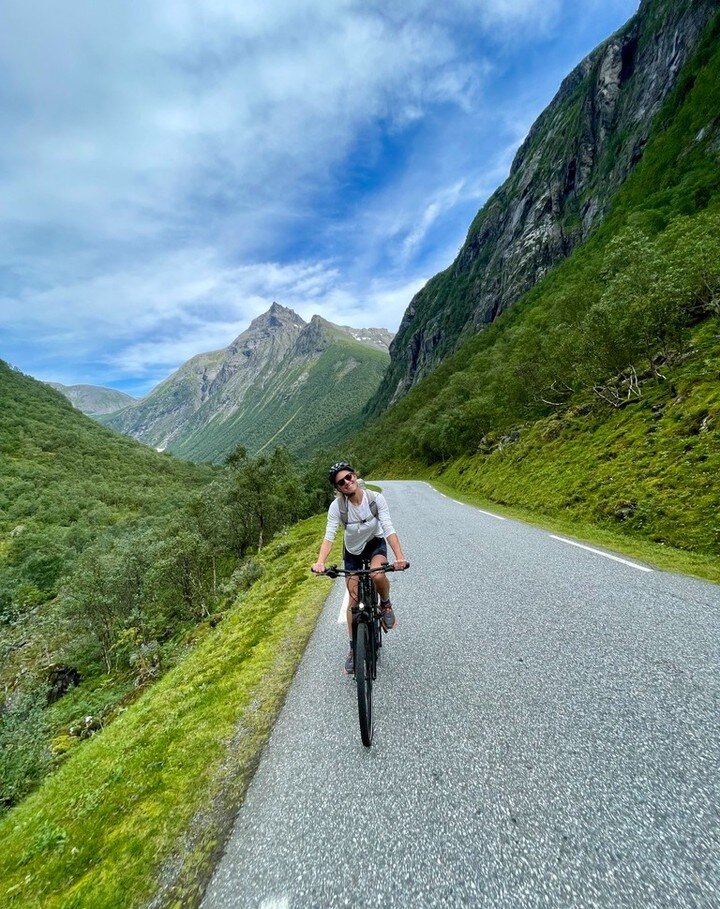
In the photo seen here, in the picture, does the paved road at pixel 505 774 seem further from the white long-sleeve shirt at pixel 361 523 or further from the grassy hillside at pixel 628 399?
the grassy hillside at pixel 628 399

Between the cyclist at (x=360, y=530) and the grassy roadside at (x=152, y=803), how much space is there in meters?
1.82

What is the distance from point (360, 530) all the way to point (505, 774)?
3221 mm

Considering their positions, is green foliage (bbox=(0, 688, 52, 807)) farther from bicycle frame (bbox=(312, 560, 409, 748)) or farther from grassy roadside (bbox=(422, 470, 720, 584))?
grassy roadside (bbox=(422, 470, 720, 584))

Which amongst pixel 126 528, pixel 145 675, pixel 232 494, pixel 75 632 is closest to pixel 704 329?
pixel 145 675

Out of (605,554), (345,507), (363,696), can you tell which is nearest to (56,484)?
(345,507)

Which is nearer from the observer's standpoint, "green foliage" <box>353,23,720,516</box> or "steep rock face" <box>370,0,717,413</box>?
"green foliage" <box>353,23,720,516</box>

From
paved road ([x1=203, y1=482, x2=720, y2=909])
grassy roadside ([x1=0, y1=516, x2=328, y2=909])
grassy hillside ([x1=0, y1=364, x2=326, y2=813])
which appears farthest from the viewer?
grassy hillside ([x1=0, y1=364, x2=326, y2=813])

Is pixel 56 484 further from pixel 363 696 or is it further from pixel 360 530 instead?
pixel 363 696

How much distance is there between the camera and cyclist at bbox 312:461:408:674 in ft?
19.3

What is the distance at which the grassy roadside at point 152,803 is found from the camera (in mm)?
3246

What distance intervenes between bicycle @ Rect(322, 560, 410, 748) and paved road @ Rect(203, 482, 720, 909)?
35cm

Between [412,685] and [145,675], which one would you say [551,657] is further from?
[145,675]

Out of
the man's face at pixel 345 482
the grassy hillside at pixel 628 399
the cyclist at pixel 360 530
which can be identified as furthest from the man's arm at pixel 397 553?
the grassy hillside at pixel 628 399

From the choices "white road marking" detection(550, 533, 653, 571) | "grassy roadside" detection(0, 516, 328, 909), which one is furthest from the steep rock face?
"grassy roadside" detection(0, 516, 328, 909)
